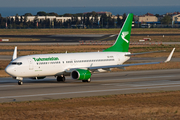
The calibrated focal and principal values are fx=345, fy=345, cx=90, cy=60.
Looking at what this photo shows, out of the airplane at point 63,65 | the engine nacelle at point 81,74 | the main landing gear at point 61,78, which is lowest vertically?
the main landing gear at point 61,78

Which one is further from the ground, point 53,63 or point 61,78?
point 53,63

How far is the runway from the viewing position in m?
35.8

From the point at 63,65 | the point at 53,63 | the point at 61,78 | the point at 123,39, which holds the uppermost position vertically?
the point at 123,39

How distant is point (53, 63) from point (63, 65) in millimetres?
1570

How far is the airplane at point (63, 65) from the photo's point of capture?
4219cm

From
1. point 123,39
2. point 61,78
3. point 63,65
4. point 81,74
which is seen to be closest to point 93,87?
point 81,74

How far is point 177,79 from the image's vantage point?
48031 mm

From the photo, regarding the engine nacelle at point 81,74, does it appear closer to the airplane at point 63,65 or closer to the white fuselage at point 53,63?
the airplane at point 63,65

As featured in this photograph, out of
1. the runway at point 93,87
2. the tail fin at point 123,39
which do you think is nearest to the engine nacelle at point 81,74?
the runway at point 93,87

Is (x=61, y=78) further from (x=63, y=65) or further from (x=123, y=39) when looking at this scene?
(x=123, y=39)

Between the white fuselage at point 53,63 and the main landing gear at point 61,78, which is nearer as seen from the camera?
the white fuselage at point 53,63

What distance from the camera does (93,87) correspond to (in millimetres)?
41438

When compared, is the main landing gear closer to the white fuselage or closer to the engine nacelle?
the white fuselage

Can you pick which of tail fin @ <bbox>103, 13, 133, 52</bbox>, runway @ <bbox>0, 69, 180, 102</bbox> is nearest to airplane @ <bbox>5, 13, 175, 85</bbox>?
tail fin @ <bbox>103, 13, 133, 52</bbox>
